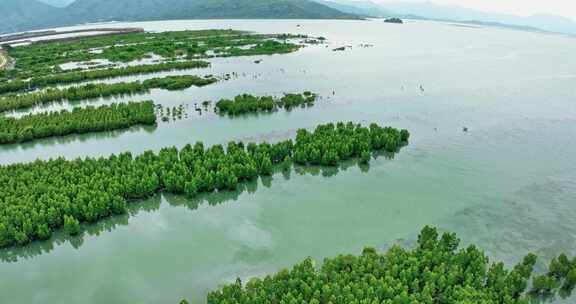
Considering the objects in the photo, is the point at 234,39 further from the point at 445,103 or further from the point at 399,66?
the point at 445,103

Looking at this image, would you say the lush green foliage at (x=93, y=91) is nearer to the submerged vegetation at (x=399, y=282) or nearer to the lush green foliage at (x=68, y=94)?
the lush green foliage at (x=68, y=94)

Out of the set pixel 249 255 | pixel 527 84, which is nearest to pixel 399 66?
pixel 527 84

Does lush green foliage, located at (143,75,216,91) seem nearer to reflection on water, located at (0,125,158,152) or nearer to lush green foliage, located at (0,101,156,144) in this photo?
lush green foliage, located at (0,101,156,144)

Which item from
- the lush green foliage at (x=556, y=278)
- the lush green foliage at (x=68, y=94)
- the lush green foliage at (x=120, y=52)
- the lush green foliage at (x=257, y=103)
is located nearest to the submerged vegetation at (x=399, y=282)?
the lush green foliage at (x=556, y=278)

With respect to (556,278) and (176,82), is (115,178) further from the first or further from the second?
(176,82)

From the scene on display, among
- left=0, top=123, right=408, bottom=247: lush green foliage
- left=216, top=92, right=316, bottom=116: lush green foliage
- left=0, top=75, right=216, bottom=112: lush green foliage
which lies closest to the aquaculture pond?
left=0, top=123, right=408, bottom=247: lush green foliage

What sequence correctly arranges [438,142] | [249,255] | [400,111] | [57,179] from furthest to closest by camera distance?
[400,111], [438,142], [57,179], [249,255]
